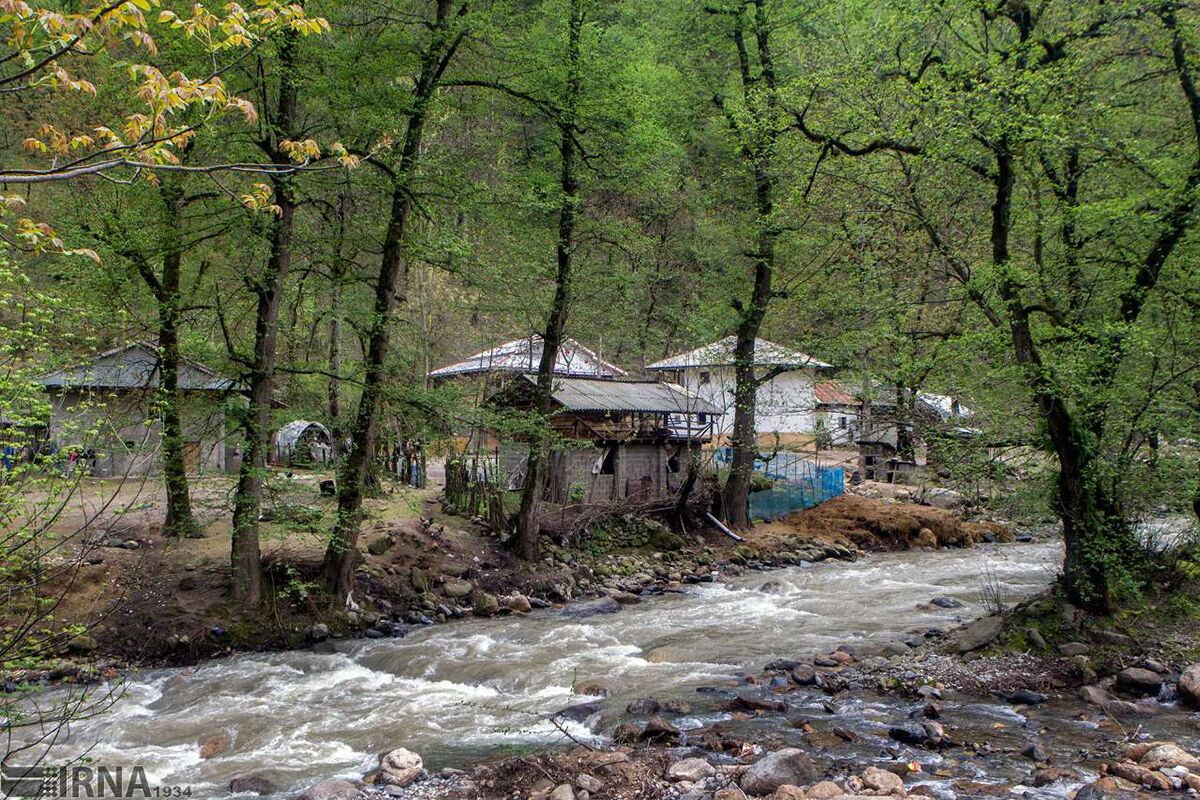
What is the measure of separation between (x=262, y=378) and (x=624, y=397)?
12795mm

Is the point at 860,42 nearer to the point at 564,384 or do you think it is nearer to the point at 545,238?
the point at 545,238

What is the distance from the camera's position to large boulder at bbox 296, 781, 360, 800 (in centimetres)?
699

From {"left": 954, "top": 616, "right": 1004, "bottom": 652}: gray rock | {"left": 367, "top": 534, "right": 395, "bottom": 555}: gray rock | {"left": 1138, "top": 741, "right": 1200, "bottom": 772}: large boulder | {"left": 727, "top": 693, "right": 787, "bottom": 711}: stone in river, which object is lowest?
{"left": 727, "top": 693, "right": 787, "bottom": 711}: stone in river

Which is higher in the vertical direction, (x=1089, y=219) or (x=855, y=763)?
(x=1089, y=219)

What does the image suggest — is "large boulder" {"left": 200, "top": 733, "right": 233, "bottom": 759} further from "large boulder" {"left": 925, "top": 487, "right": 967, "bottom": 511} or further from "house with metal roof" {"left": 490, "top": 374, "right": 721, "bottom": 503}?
"large boulder" {"left": 925, "top": 487, "right": 967, "bottom": 511}

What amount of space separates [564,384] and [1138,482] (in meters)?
15.6

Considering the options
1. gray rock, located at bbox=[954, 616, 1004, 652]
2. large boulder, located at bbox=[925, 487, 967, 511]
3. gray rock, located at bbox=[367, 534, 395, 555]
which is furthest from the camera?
large boulder, located at bbox=[925, 487, 967, 511]

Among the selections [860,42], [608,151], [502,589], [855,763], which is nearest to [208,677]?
[502,589]

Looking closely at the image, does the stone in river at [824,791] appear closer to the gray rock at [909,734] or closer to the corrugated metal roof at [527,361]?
the gray rock at [909,734]

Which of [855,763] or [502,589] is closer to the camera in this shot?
[855,763]

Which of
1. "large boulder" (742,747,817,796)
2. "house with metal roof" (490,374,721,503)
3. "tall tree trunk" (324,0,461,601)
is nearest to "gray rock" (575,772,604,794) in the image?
"large boulder" (742,747,817,796)

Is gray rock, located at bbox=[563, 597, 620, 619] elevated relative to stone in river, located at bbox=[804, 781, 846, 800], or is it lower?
lower

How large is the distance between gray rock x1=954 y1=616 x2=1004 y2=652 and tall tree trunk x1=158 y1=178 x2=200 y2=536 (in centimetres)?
1127

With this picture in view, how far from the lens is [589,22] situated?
16.0 m
